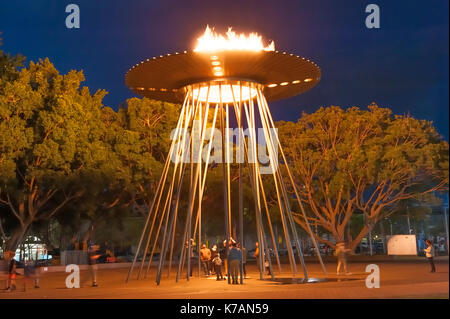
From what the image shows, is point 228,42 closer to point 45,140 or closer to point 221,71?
point 221,71

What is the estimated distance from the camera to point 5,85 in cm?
2578

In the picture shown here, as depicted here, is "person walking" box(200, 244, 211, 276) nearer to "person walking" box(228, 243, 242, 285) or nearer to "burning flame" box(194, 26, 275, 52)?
"person walking" box(228, 243, 242, 285)

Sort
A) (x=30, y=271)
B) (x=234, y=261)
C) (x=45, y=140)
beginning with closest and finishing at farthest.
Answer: (x=234, y=261) < (x=30, y=271) < (x=45, y=140)

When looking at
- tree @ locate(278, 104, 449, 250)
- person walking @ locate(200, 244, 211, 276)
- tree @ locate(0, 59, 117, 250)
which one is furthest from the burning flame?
tree @ locate(278, 104, 449, 250)

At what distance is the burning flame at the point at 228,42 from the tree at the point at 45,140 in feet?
41.8

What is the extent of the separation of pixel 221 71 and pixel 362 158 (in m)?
16.3

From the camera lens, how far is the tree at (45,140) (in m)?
25.7

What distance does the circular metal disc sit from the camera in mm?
15594

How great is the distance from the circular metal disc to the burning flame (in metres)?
0.19

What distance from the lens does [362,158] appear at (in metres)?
30.8

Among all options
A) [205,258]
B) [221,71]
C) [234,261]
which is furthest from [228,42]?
[205,258]

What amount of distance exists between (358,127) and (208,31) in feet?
58.9

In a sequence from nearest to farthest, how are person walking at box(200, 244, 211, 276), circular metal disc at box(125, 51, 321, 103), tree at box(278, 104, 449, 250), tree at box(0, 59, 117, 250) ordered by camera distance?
1. circular metal disc at box(125, 51, 321, 103)
2. person walking at box(200, 244, 211, 276)
3. tree at box(0, 59, 117, 250)
4. tree at box(278, 104, 449, 250)
